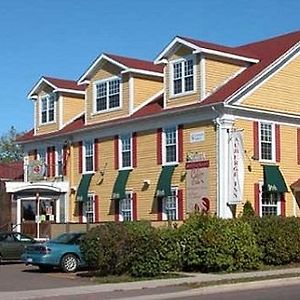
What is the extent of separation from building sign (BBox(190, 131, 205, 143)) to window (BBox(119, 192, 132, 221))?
5149 millimetres

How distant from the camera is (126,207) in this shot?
38906 mm

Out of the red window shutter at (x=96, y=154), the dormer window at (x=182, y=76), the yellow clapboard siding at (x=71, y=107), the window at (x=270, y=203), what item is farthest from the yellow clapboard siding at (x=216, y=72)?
the yellow clapboard siding at (x=71, y=107)

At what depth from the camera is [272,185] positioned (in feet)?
115

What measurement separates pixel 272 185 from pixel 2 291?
17414mm

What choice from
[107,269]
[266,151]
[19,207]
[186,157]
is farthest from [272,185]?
[19,207]

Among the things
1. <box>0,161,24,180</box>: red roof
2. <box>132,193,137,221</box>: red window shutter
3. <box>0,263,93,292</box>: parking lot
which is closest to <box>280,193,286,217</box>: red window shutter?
<box>132,193,137,221</box>: red window shutter

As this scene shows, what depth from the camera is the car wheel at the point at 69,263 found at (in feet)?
87.6

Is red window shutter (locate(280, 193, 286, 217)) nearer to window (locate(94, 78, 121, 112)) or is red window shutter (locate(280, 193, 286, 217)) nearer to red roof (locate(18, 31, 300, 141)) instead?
red roof (locate(18, 31, 300, 141))

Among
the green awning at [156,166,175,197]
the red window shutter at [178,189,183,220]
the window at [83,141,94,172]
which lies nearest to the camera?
the red window shutter at [178,189,183,220]

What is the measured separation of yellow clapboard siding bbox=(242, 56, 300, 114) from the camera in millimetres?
35209

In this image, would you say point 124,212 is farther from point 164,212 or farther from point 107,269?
point 107,269

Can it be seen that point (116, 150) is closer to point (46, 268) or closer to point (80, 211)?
point (80, 211)

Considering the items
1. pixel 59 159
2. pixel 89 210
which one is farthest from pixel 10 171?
pixel 89 210

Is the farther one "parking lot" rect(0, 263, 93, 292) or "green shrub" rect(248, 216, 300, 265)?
"green shrub" rect(248, 216, 300, 265)
